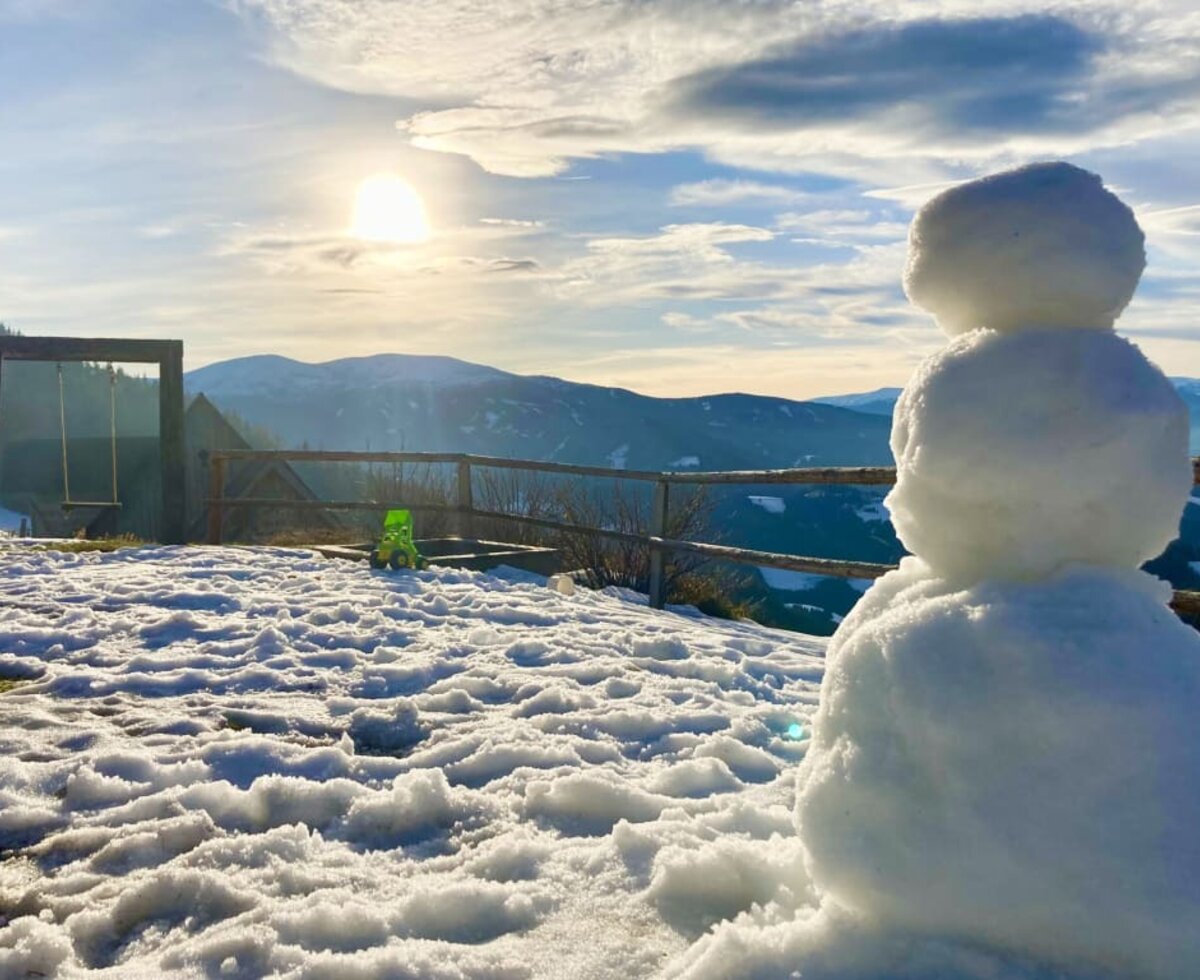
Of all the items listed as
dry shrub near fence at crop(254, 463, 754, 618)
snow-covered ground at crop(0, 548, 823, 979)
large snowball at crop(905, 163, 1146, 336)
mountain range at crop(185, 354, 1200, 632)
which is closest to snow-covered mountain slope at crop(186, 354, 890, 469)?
mountain range at crop(185, 354, 1200, 632)

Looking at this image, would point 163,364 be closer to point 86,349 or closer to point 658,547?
point 86,349

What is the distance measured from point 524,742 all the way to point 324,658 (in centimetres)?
175

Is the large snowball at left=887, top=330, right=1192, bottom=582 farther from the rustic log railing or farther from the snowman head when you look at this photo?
the rustic log railing

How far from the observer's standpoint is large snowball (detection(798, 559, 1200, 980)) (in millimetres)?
1619

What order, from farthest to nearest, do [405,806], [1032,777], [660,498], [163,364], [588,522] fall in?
[588,522], [163,364], [660,498], [405,806], [1032,777]

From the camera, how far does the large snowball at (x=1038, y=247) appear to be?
1.85 metres

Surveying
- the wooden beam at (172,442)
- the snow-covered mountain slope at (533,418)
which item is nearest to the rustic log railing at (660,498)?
the wooden beam at (172,442)

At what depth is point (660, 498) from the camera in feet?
25.7

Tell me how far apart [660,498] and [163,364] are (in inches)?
253

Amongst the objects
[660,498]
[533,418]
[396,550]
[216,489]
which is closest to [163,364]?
[216,489]

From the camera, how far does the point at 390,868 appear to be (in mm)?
2625

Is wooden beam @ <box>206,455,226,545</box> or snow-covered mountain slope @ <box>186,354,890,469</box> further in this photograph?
snow-covered mountain slope @ <box>186,354,890,469</box>

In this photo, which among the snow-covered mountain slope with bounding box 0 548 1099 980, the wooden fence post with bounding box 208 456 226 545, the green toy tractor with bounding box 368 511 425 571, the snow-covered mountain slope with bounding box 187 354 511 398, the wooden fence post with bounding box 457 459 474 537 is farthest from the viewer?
the snow-covered mountain slope with bounding box 187 354 511 398

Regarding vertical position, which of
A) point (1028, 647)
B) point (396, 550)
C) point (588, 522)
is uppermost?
point (1028, 647)
